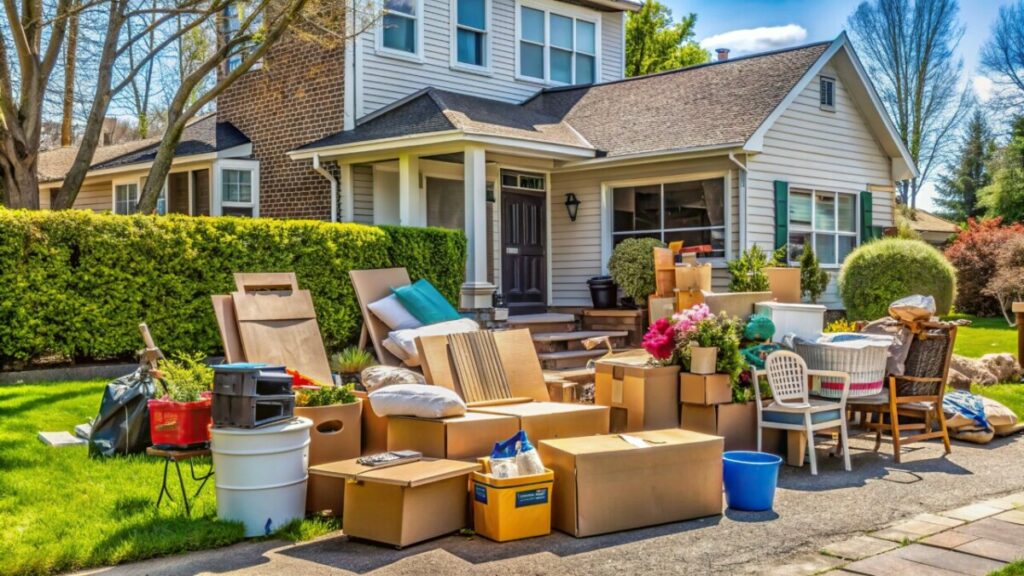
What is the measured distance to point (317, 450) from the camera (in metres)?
5.73

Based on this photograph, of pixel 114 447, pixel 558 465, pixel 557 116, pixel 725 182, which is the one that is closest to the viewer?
pixel 558 465

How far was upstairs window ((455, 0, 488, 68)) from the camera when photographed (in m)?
16.1

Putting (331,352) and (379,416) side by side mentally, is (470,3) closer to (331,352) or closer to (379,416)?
(331,352)

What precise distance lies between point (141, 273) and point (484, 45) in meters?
8.85

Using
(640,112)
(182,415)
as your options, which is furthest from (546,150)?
(182,415)

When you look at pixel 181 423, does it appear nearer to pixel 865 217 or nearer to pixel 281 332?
pixel 281 332

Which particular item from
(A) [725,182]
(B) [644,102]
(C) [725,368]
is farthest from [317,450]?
(B) [644,102]

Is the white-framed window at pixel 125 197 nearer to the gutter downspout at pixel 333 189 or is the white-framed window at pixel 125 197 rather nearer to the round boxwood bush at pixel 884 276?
the gutter downspout at pixel 333 189

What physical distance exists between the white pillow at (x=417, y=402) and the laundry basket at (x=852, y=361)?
3.35 m

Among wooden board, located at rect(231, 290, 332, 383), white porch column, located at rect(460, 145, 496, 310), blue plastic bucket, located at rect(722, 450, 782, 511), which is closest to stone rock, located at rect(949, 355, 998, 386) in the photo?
white porch column, located at rect(460, 145, 496, 310)

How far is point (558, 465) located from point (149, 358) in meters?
3.32

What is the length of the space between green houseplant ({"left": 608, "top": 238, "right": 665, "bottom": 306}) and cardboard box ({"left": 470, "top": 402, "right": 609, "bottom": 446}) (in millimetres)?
7211

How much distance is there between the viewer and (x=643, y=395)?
278 inches

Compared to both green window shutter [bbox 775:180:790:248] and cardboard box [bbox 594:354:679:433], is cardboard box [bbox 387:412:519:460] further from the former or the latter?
green window shutter [bbox 775:180:790:248]
